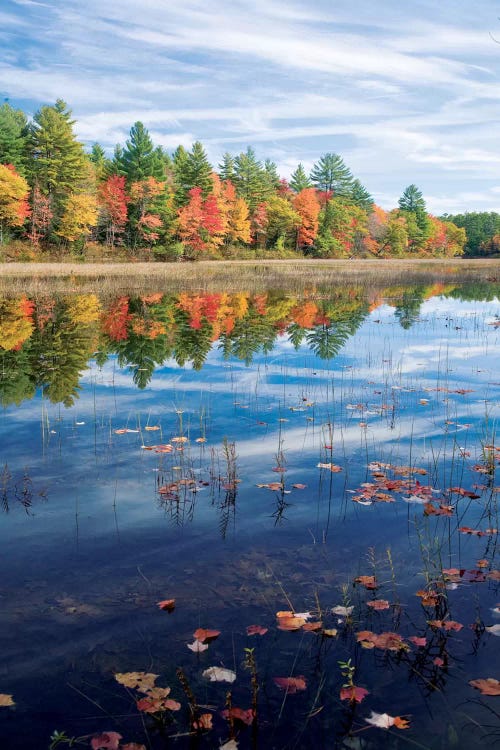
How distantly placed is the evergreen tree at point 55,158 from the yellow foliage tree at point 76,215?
170cm

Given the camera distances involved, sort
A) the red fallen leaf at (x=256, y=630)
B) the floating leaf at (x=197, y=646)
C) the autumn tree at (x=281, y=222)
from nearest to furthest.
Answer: the floating leaf at (x=197, y=646) → the red fallen leaf at (x=256, y=630) → the autumn tree at (x=281, y=222)

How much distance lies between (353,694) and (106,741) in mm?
1529

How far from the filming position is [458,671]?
4074 mm

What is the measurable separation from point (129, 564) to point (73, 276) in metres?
35.3

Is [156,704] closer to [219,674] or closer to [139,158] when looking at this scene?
[219,674]

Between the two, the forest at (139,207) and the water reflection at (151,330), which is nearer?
the water reflection at (151,330)

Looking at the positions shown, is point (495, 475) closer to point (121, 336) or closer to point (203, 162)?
point (121, 336)

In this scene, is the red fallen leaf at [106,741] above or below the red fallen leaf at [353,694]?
below

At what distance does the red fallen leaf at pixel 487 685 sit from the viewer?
3851mm

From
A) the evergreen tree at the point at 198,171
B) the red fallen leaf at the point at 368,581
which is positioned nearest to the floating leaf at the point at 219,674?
the red fallen leaf at the point at 368,581

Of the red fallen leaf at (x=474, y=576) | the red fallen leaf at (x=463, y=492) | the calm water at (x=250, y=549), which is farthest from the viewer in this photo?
the red fallen leaf at (x=463, y=492)

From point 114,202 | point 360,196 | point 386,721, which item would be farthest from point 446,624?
point 360,196

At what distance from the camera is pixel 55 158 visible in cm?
6525

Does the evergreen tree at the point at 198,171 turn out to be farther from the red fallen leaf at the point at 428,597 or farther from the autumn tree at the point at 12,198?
the red fallen leaf at the point at 428,597
